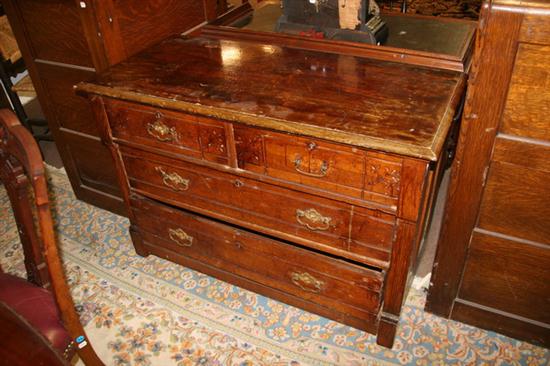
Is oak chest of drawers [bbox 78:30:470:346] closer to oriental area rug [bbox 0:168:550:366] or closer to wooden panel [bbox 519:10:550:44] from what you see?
oriental area rug [bbox 0:168:550:366]

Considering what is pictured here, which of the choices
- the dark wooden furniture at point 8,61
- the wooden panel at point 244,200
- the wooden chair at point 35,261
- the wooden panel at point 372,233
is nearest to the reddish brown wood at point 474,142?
the wooden panel at point 372,233

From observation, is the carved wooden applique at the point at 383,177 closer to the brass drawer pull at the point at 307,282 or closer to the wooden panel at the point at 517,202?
the wooden panel at the point at 517,202

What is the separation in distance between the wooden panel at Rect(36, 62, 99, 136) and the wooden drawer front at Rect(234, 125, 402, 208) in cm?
107

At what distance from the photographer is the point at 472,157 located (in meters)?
1.53

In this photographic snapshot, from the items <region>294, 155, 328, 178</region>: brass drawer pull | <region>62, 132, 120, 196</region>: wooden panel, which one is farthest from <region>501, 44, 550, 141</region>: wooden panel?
<region>62, 132, 120, 196</region>: wooden panel

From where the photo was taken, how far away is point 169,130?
5.66ft

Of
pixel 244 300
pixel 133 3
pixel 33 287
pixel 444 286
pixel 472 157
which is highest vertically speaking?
pixel 133 3

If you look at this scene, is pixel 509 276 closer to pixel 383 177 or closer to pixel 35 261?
pixel 383 177

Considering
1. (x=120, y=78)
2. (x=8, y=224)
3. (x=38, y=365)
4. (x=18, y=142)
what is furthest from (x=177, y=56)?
(x=8, y=224)

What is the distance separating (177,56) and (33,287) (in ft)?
3.44

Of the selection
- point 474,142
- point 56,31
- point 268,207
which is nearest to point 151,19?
point 56,31

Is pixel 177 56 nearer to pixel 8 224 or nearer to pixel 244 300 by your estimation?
pixel 244 300

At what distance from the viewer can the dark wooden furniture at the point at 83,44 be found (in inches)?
A: 79.1

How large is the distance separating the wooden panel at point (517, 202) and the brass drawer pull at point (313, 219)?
1.82 ft
